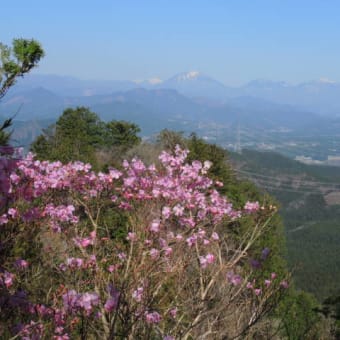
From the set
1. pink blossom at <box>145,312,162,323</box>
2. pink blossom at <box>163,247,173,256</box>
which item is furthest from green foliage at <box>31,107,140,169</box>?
pink blossom at <box>145,312,162,323</box>

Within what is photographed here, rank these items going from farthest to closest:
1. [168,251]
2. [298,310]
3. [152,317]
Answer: [298,310] → [168,251] → [152,317]

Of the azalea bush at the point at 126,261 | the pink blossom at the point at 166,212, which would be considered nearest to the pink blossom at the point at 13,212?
the azalea bush at the point at 126,261

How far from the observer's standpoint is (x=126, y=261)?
13.3ft

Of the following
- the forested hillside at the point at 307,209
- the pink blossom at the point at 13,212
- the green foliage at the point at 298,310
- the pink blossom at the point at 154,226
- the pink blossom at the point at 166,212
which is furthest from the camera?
the forested hillside at the point at 307,209

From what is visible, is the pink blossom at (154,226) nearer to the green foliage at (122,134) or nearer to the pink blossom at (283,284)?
the pink blossom at (283,284)

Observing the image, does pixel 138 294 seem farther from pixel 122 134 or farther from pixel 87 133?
pixel 87 133

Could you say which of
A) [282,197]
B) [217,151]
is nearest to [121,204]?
[217,151]

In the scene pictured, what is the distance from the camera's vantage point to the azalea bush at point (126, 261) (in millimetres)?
3410

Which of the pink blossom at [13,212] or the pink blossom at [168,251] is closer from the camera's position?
the pink blossom at [13,212]

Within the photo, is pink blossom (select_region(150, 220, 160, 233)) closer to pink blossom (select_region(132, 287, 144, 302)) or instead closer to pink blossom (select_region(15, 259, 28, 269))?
pink blossom (select_region(132, 287, 144, 302))

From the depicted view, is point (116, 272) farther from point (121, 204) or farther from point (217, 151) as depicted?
point (217, 151)

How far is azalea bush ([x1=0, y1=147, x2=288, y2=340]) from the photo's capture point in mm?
3410

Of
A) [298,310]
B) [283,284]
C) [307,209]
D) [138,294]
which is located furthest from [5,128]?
[307,209]

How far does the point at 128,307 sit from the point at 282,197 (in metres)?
128
